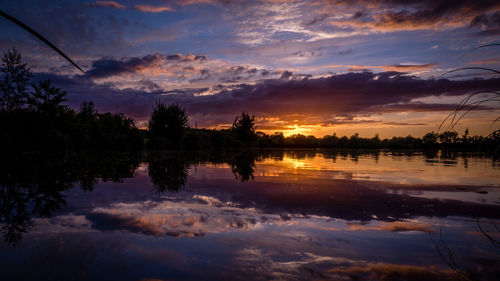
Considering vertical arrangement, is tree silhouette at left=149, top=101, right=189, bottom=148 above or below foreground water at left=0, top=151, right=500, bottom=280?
above

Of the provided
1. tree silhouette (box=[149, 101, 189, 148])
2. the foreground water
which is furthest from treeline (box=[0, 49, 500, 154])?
the foreground water

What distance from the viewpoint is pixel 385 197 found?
6750 millimetres

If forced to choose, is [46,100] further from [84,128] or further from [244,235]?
[244,235]

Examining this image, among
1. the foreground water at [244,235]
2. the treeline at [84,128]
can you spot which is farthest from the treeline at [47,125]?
the foreground water at [244,235]

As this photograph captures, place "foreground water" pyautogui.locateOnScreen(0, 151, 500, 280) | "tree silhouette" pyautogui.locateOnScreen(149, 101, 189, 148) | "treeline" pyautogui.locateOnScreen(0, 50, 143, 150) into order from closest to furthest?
"foreground water" pyautogui.locateOnScreen(0, 151, 500, 280), "treeline" pyautogui.locateOnScreen(0, 50, 143, 150), "tree silhouette" pyautogui.locateOnScreen(149, 101, 189, 148)

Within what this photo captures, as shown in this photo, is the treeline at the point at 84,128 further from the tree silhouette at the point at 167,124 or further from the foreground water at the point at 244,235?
the foreground water at the point at 244,235

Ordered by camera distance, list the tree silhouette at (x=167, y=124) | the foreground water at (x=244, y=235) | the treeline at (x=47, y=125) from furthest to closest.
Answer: the tree silhouette at (x=167, y=124)
the treeline at (x=47, y=125)
the foreground water at (x=244, y=235)

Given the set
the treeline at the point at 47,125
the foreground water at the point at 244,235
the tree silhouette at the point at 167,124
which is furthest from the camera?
the tree silhouette at the point at 167,124

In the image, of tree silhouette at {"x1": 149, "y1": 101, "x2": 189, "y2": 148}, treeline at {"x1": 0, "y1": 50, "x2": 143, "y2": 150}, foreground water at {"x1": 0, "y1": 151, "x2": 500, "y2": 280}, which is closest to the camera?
foreground water at {"x1": 0, "y1": 151, "x2": 500, "y2": 280}

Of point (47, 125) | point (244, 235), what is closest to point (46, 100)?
point (47, 125)

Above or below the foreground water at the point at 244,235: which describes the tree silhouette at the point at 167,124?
above

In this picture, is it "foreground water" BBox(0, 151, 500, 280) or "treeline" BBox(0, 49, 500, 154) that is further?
"treeline" BBox(0, 49, 500, 154)

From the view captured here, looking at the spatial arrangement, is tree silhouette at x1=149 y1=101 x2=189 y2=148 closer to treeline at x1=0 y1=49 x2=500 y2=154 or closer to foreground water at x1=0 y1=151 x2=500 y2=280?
treeline at x1=0 y1=49 x2=500 y2=154

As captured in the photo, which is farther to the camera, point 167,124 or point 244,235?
point 167,124
